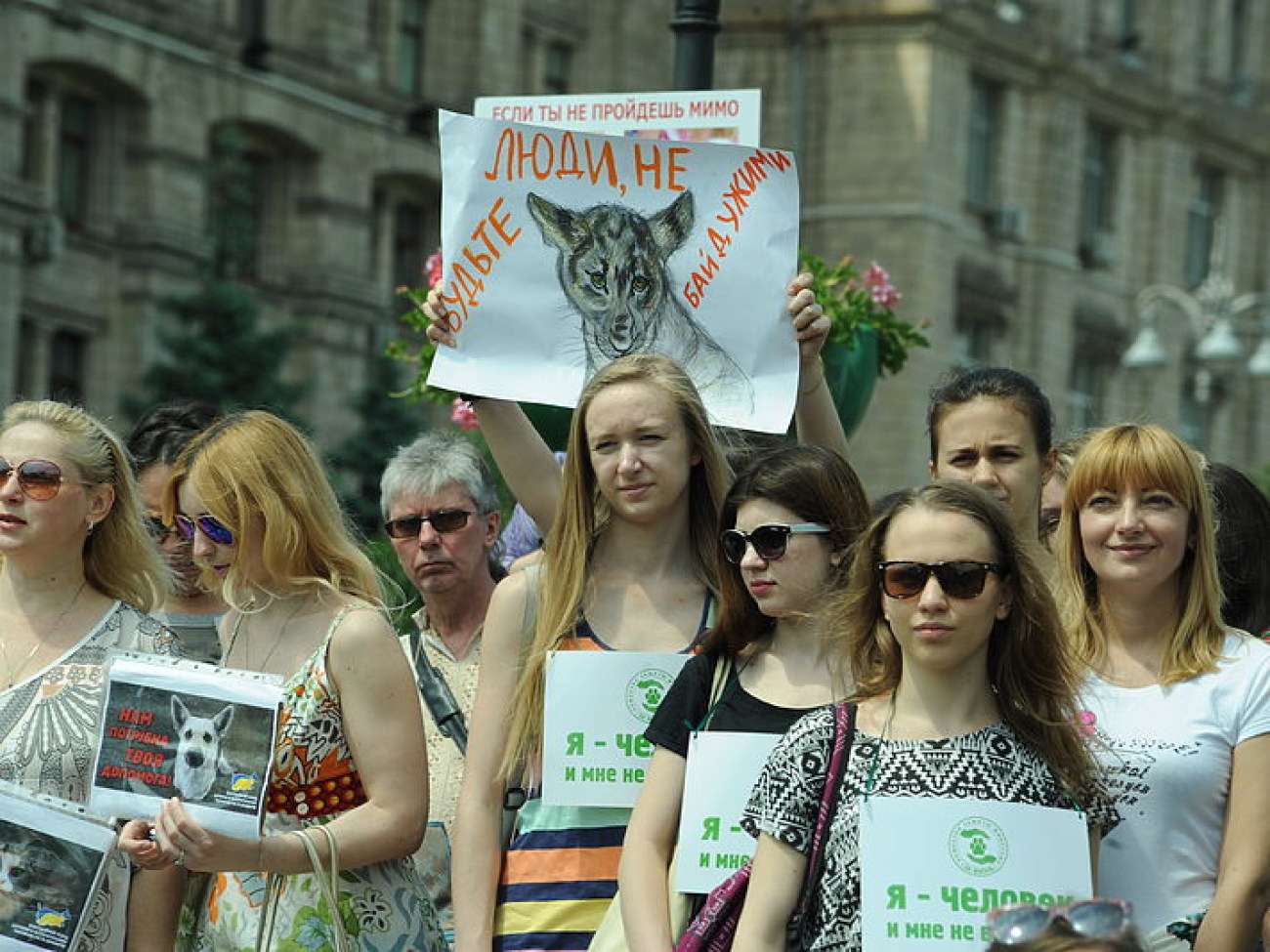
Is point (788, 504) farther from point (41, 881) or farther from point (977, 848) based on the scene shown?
point (41, 881)

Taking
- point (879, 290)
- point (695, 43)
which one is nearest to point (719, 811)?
point (695, 43)

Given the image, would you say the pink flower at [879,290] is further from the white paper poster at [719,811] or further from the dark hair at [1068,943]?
the dark hair at [1068,943]

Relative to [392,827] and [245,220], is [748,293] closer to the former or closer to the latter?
[392,827]

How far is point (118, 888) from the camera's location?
5.80 meters

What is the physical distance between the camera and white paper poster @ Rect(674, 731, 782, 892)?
5441 millimetres

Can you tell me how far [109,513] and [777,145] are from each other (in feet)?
115

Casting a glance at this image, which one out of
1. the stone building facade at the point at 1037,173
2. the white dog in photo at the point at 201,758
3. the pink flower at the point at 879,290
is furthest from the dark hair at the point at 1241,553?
the stone building facade at the point at 1037,173

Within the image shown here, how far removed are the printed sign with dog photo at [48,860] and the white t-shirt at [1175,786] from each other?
6.54 ft

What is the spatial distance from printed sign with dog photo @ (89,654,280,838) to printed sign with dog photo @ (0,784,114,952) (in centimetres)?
8

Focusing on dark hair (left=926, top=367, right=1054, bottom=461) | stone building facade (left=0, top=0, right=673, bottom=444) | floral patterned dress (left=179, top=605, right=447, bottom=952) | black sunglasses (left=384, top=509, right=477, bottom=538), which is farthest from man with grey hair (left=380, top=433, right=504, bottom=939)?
stone building facade (left=0, top=0, right=673, bottom=444)

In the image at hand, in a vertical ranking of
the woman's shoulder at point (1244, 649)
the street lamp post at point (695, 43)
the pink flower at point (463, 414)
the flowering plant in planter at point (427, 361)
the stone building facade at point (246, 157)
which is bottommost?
the woman's shoulder at point (1244, 649)

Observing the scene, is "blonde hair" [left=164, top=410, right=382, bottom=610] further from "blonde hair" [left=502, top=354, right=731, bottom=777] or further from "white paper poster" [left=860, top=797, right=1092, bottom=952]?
"white paper poster" [left=860, top=797, right=1092, bottom=952]

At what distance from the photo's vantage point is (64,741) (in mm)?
5777

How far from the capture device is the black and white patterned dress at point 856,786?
5066mm
